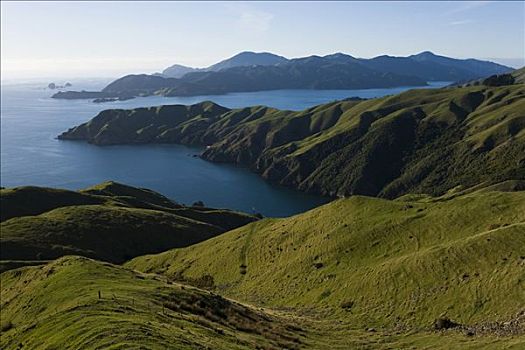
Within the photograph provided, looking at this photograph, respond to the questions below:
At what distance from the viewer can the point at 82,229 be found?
110625mm

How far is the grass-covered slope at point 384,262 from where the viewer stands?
139 ft

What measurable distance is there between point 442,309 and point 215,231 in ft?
299

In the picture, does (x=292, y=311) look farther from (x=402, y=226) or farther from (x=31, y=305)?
(x=31, y=305)

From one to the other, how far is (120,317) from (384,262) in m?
31.1

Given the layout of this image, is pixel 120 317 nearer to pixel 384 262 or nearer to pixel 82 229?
pixel 384 262

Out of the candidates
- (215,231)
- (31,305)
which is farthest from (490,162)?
(31,305)

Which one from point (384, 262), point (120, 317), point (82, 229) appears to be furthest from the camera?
point (82, 229)

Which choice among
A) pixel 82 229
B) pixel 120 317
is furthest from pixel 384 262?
pixel 82 229

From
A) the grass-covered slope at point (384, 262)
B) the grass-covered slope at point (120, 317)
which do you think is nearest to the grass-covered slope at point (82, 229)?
the grass-covered slope at point (384, 262)

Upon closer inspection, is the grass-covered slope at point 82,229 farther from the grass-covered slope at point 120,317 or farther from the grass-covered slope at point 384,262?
the grass-covered slope at point 120,317

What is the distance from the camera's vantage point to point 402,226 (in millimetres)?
60844

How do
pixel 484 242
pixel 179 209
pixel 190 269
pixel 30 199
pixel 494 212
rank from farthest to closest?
pixel 179 209 → pixel 30 199 → pixel 190 269 → pixel 494 212 → pixel 484 242

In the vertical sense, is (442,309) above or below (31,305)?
above

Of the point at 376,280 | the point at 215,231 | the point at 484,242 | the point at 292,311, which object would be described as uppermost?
the point at 484,242
